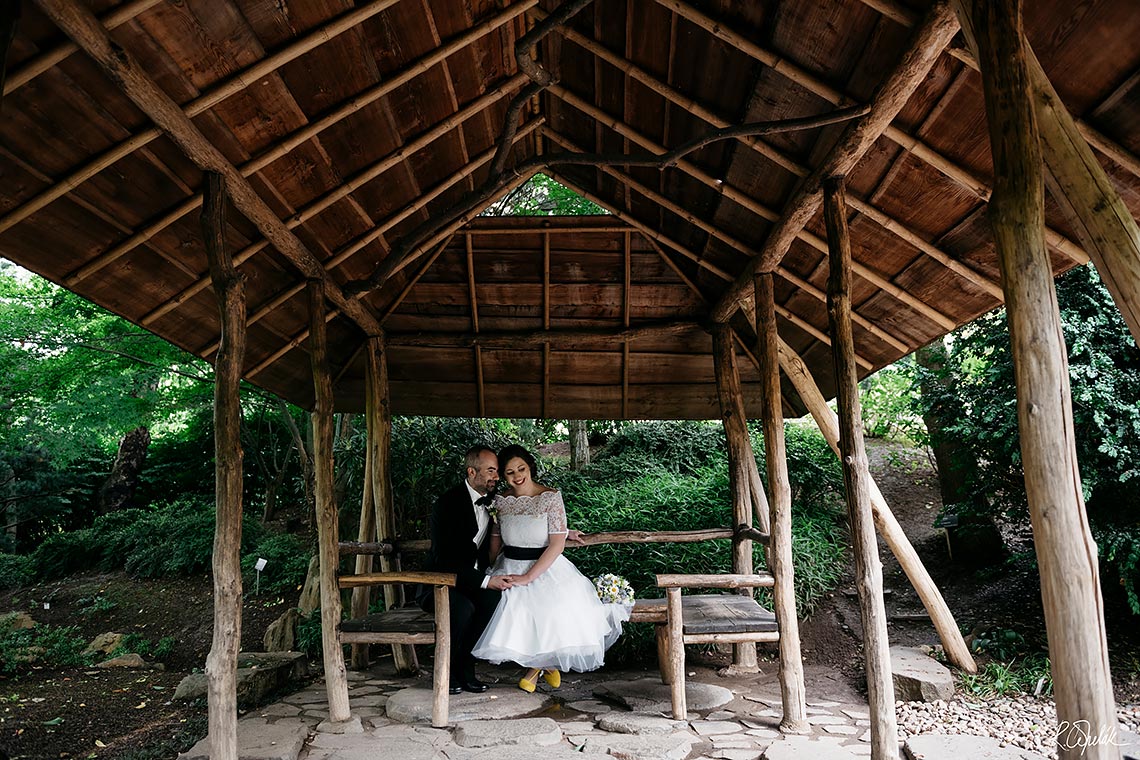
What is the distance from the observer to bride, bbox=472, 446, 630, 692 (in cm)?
475

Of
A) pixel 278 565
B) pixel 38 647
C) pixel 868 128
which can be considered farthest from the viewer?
pixel 278 565

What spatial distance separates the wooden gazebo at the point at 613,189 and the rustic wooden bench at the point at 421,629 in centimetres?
20

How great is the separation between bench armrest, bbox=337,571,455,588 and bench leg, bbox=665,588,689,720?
1.39 metres

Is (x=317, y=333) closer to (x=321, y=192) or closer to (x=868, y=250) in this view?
(x=321, y=192)

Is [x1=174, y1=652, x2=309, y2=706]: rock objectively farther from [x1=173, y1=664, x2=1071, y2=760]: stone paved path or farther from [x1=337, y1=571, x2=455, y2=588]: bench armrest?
[x1=337, y1=571, x2=455, y2=588]: bench armrest

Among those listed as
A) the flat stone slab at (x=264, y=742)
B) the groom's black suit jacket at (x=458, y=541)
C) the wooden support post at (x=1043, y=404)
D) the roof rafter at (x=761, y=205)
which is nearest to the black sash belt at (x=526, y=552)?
the groom's black suit jacket at (x=458, y=541)

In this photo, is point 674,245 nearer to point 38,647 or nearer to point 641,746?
point 641,746

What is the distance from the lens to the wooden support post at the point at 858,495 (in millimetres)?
3693

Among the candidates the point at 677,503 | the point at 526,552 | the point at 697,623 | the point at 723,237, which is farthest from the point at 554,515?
the point at 677,503

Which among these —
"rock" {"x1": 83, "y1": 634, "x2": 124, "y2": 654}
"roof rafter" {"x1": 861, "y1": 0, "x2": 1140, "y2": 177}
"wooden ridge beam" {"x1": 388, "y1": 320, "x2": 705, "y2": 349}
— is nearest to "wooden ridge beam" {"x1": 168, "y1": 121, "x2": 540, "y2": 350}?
"wooden ridge beam" {"x1": 388, "y1": 320, "x2": 705, "y2": 349}

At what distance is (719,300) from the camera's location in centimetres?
631

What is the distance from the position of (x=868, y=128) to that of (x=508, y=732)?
12.1 ft

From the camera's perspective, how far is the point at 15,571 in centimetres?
1041

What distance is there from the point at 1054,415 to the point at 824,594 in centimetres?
563
